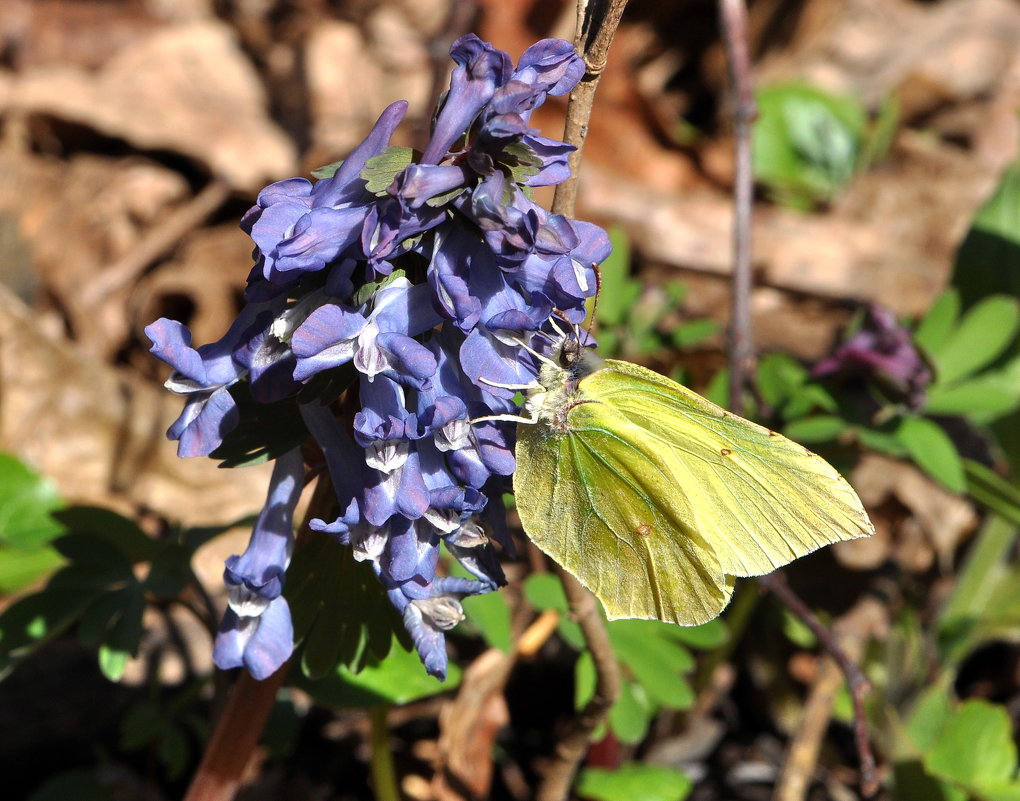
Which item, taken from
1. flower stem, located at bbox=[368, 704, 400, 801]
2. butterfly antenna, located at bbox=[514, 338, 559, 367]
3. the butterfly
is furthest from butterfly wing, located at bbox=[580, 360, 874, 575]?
flower stem, located at bbox=[368, 704, 400, 801]

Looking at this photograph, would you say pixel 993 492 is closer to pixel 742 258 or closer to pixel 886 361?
pixel 886 361

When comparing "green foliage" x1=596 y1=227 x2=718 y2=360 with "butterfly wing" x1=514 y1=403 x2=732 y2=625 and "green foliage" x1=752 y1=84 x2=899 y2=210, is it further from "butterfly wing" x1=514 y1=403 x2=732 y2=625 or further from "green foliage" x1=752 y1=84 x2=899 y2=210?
"green foliage" x1=752 y1=84 x2=899 y2=210

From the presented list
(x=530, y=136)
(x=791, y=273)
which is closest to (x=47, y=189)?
(x=791, y=273)

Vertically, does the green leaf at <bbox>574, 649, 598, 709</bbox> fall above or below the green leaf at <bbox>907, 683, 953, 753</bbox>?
above

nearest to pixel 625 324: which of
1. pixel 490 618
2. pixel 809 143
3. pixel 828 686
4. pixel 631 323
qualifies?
pixel 631 323

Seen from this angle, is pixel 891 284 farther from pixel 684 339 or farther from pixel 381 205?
pixel 381 205
